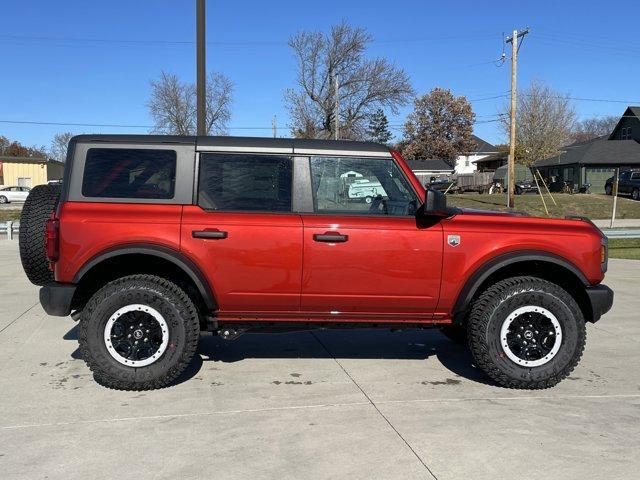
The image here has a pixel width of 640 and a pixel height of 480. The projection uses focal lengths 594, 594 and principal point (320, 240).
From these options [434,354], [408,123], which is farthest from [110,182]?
[408,123]

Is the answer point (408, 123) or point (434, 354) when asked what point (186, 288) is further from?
point (408, 123)

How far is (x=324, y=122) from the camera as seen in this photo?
1984 inches

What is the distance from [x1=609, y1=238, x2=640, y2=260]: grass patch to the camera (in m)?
14.0

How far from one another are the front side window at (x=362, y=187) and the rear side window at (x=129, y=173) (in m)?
1.12

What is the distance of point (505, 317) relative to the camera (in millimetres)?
4570

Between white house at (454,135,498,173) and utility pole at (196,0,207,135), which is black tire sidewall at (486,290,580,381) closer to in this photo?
utility pole at (196,0,207,135)

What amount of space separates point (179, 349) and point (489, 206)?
1215 inches

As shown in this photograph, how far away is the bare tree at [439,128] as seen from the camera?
259 feet

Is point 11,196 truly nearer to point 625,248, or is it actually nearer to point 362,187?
point 625,248

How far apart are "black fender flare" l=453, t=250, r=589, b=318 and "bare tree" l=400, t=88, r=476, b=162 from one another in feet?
253

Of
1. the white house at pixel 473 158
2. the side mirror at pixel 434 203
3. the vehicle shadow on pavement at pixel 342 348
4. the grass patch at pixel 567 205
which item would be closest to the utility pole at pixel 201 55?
the vehicle shadow on pavement at pixel 342 348

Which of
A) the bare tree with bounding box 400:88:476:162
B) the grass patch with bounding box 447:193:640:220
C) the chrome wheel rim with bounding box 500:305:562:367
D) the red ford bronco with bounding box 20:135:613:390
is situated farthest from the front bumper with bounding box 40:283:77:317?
the bare tree with bounding box 400:88:476:162

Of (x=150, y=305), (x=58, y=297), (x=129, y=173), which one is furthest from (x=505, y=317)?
(x=58, y=297)

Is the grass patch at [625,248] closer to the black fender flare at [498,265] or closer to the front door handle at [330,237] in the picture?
the black fender flare at [498,265]
